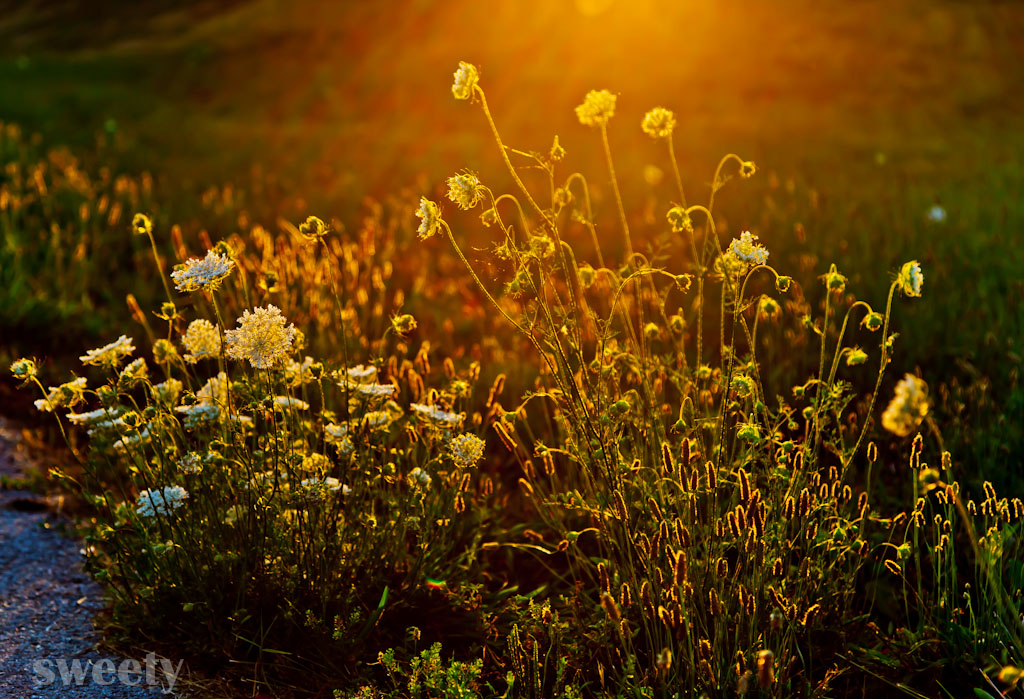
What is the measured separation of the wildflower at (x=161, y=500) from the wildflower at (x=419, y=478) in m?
0.58

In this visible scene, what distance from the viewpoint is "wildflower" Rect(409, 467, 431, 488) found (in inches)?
94.8

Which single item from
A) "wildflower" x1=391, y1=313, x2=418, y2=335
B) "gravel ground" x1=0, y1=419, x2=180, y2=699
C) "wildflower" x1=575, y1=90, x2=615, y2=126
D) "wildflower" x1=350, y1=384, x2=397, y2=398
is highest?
"wildflower" x1=575, y1=90, x2=615, y2=126

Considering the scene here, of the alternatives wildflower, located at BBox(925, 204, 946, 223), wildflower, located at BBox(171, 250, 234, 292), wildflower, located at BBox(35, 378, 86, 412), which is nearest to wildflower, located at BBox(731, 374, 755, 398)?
wildflower, located at BBox(171, 250, 234, 292)

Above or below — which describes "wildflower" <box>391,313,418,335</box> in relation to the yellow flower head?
below

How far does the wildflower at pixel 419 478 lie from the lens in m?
2.41

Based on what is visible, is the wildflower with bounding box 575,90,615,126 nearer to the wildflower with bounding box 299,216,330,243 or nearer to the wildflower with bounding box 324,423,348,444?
the wildflower with bounding box 299,216,330,243

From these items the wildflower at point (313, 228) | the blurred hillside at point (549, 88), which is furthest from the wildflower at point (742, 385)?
the blurred hillside at point (549, 88)

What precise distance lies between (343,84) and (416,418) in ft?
35.3

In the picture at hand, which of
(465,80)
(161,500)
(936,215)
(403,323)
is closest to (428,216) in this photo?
(465,80)

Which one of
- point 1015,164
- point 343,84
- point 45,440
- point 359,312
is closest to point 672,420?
point 359,312

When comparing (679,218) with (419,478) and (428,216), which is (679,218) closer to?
(428,216)

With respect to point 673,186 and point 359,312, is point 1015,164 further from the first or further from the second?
point 359,312

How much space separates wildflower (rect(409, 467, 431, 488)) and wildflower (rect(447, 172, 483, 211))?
81 cm

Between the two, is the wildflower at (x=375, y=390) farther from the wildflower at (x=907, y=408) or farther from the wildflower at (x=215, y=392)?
the wildflower at (x=907, y=408)
